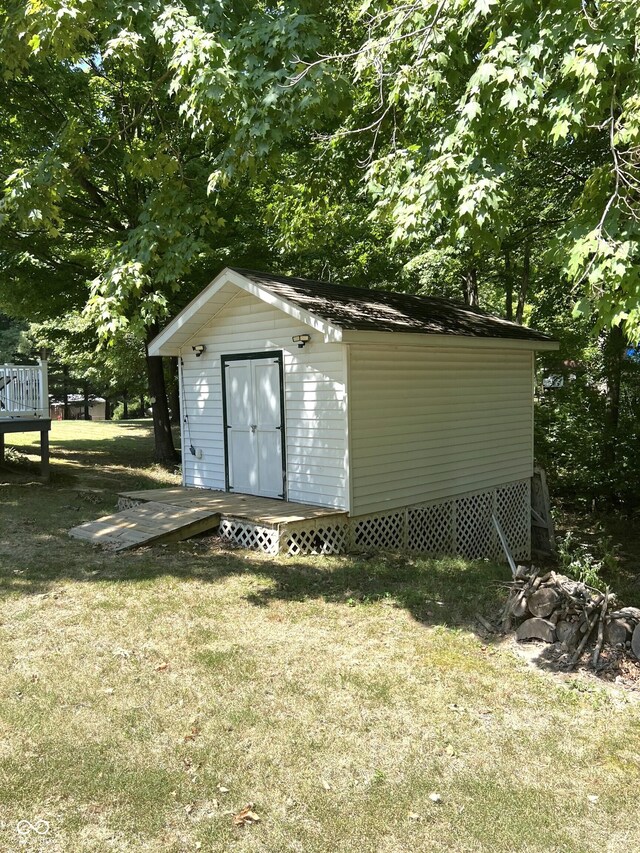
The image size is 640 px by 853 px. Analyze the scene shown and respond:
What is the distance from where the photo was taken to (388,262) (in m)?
17.6

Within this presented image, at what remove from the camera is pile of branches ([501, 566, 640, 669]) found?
4.84 m

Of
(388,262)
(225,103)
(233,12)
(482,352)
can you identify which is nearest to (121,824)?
(225,103)

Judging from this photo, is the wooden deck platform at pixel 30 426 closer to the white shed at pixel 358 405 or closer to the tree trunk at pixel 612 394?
the white shed at pixel 358 405

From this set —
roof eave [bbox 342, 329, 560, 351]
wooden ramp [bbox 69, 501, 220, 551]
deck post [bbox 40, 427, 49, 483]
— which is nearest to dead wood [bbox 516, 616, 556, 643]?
roof eave [bbox 342, 329, 560, 351]

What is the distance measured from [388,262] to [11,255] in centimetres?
916

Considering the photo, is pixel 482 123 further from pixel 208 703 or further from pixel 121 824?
pixel 121 824

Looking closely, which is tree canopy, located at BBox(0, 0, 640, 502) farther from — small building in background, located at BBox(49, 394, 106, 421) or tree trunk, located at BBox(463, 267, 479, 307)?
small building in background, located at BBox(49, 394, 106, 421)

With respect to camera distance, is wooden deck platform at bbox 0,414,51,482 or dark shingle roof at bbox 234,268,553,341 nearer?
dark shingle roof at bbox 234,268,553,341

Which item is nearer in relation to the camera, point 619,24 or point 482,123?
point 619,24

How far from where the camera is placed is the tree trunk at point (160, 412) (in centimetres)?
1656

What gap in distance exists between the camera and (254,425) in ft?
31.9

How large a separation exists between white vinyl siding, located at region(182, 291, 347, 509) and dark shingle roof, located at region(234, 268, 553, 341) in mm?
405

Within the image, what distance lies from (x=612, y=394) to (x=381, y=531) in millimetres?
8772

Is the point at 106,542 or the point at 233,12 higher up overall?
the point at 233,12
